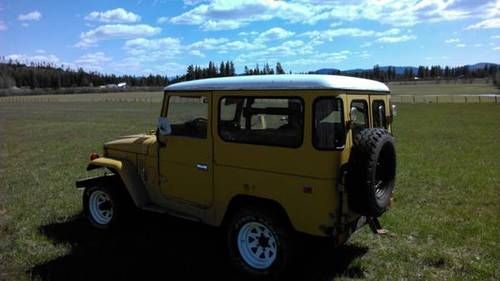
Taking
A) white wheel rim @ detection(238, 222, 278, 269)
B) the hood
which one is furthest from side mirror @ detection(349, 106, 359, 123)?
the hood

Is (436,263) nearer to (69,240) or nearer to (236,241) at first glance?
(236,241)

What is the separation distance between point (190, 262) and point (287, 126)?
2132mm

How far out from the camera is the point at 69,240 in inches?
271

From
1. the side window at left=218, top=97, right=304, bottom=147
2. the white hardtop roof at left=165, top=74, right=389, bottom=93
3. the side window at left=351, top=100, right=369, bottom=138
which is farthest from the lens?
the side window at left=351, top=100, right=369, bottom=138

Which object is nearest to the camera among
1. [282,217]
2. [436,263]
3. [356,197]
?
[356,197]

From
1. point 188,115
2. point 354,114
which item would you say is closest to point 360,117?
point 354,114

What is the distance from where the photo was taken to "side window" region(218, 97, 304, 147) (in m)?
5.15

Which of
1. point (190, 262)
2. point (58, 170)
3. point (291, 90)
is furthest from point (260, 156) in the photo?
point (58, 170)

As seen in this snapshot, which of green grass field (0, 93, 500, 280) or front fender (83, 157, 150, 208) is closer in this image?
green grass field (0, 93, 500, 280)

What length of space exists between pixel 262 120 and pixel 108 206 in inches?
120

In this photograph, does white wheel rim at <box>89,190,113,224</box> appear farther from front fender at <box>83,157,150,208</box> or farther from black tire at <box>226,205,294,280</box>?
black tire at <box>226,205,294,280</box>

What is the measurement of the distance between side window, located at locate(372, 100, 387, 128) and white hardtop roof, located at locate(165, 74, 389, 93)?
165mm

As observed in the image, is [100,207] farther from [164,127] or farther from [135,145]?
[164,127]

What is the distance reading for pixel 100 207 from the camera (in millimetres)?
7375
